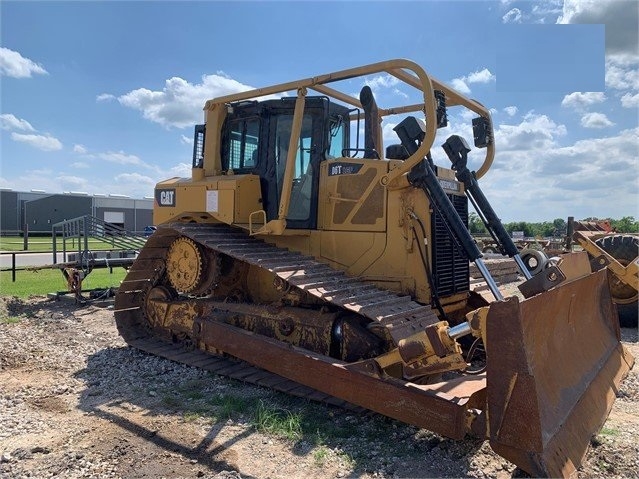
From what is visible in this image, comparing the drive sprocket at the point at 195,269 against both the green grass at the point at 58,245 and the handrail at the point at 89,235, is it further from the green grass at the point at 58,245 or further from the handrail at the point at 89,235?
the green grass at the point at 58,245

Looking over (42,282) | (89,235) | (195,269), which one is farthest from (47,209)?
(195,269)

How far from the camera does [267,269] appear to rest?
17.5 feet

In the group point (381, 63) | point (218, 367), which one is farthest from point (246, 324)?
point (381, 63)

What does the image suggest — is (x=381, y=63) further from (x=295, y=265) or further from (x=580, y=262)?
(x=580, y=262)

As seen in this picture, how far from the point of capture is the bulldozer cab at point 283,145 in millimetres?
6215

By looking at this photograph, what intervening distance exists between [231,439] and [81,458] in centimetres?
114

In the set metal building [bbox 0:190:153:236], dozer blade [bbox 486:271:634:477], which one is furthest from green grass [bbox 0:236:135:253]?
metal building [bbox 0:190:153:236]

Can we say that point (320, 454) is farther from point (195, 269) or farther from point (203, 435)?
point (195, 269)

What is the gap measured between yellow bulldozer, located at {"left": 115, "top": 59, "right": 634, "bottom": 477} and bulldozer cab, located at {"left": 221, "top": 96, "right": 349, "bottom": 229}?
18mm

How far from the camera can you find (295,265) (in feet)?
18.6

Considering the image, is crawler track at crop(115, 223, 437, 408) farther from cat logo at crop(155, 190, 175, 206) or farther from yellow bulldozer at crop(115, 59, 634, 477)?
cat logo at crop(155, 190, 175, 206)

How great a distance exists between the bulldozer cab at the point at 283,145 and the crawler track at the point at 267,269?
24.4 inches

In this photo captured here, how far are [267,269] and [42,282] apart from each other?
436 inches

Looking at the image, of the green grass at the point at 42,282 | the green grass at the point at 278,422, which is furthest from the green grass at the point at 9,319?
the green grass at the point at 278,422
